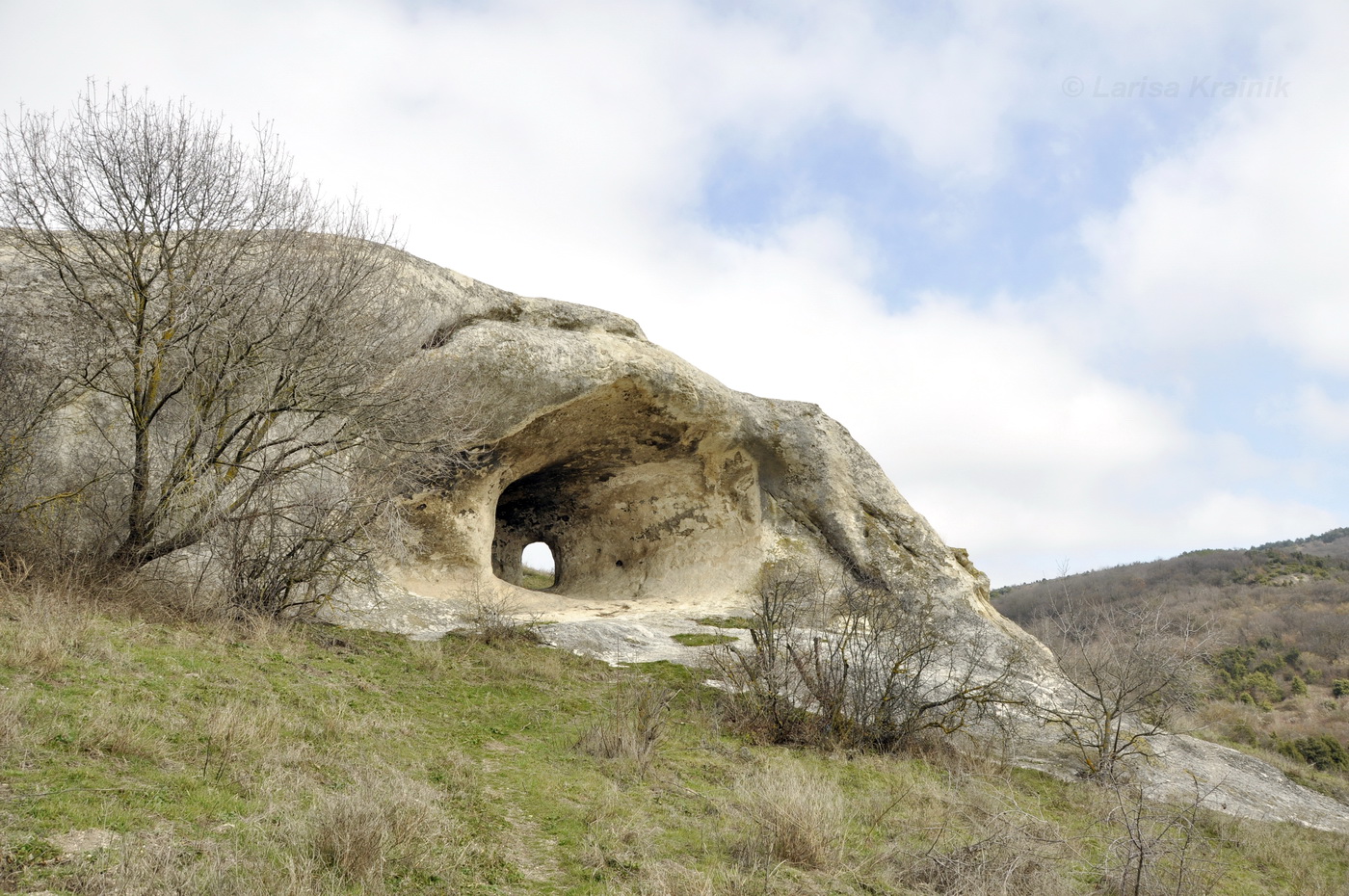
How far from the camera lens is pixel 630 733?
6344 mm

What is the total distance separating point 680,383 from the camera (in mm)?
13453

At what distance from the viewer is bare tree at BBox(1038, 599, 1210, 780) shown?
27.1 feet

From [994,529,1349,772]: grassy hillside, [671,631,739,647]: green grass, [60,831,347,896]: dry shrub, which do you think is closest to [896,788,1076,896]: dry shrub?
[60,831,347,896]: dry shrub

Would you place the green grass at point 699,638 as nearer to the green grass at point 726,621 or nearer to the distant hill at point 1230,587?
the green grass at point 726,621

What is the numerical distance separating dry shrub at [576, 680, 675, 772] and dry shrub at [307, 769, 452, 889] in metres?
2.34

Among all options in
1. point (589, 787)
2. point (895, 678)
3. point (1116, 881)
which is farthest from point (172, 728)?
point (895, 678)

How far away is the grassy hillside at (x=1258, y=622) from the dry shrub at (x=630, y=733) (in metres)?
4.86

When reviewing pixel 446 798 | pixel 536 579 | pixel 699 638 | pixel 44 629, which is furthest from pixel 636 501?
pixel 446 798

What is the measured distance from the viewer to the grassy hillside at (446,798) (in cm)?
329

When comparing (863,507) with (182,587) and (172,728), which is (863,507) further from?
(172,728)

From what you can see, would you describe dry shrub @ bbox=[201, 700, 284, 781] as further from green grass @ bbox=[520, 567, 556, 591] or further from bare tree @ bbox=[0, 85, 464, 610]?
green grass @ bbox=[520, 567, 556, 591]

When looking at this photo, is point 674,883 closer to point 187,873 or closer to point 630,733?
point 187,873

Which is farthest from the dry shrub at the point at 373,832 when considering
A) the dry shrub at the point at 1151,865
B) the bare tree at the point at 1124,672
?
the bare tree at the point at 1124,672

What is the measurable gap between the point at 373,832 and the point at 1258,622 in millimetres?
33626
